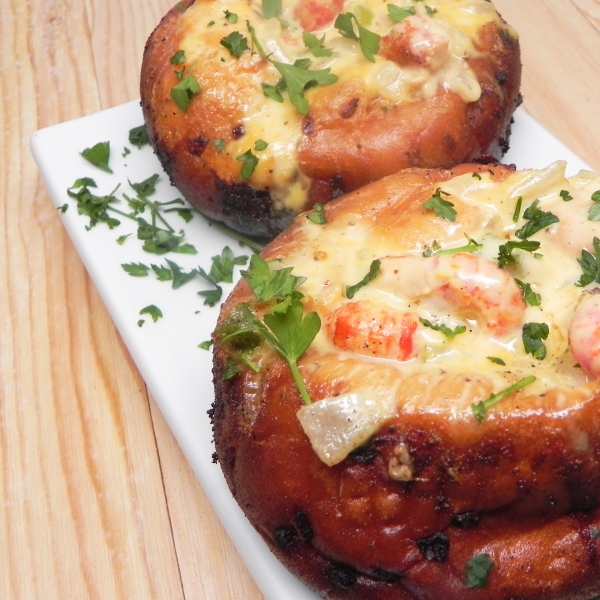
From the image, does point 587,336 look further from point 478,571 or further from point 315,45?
point 315,45

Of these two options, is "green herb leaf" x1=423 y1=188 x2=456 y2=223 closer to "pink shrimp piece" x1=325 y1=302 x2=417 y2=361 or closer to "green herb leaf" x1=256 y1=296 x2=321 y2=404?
"pink shrimp piece" x1=325 y1=302 x2=417 y2=361

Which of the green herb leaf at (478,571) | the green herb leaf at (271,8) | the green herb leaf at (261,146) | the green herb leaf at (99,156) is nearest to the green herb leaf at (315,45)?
the green herb leaf at (271,8)

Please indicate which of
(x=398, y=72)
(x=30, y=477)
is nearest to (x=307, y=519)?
(x=30, y=477)

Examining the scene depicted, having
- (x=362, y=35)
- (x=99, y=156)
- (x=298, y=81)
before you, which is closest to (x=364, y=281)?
(x=298, y=81)

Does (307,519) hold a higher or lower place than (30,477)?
higher

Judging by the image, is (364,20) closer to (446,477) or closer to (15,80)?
(446,477)

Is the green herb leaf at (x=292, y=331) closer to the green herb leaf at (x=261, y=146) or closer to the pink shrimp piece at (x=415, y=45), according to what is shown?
the green herb leaf at (x=261, y=146)
